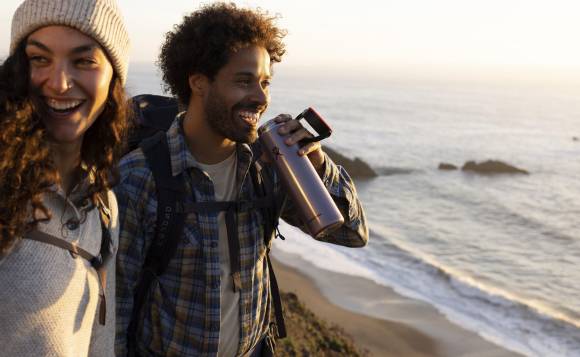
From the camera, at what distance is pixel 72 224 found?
2006 mm

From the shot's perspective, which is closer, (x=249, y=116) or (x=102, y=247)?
(x=102, y=247)

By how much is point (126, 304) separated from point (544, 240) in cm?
2254

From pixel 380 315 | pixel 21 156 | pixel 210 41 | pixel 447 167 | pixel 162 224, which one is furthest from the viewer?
pixel 447 167

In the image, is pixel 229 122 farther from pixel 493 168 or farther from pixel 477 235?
pixel 493 168

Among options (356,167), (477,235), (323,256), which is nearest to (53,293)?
(323,256)

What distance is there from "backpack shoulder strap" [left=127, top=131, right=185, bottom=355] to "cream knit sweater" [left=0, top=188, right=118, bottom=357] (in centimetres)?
58

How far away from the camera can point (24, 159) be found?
1.80 meters

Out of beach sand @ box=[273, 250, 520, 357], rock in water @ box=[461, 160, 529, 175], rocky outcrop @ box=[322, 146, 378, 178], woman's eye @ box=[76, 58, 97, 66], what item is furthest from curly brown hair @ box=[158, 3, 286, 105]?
rock in water @ box=[461, 160, 529, 175]

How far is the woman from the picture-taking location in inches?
69.2

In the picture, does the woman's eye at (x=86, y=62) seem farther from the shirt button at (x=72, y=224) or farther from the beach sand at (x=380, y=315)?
the beach sand at (x=380, y=315)

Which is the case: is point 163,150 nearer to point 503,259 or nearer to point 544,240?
point 503,259

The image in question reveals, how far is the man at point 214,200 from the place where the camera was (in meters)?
2.81

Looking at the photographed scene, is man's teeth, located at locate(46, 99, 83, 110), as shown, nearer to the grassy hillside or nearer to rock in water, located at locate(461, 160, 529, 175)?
the grassy hillside

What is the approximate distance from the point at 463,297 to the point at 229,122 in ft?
42.9
